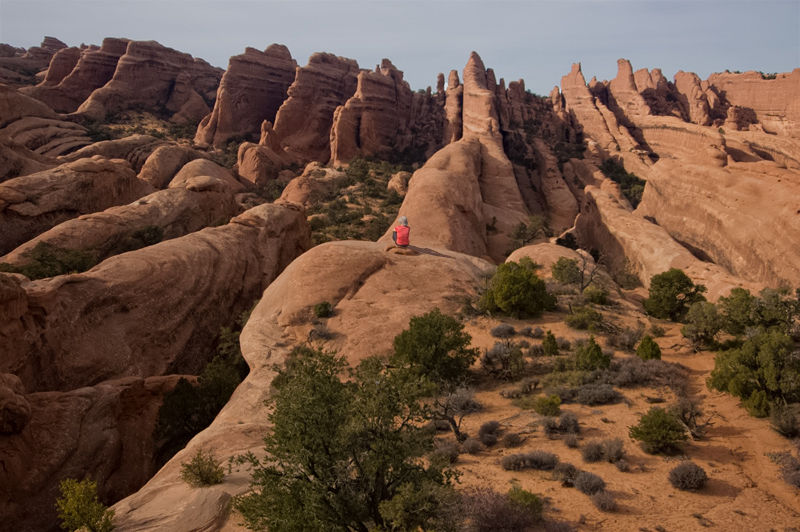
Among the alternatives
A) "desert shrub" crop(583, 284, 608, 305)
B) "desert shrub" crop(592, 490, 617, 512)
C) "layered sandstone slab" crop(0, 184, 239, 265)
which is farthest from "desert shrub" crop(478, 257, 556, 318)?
"layered sandstone slab" crop(0, 184, 239, 265)

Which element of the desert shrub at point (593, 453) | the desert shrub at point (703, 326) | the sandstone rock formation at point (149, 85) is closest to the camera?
the desert shrub at point (593, 453)

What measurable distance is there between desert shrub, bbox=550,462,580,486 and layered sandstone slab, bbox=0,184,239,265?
26.1 meters

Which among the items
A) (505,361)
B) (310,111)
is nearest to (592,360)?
(505,361)

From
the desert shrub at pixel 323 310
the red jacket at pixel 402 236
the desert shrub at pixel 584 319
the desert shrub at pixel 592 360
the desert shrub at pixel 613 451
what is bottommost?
the desert shrub at pixel 613 451

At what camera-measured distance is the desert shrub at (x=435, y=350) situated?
16797 millimetres

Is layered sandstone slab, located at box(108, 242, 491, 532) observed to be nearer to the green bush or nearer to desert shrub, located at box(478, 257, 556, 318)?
the green bush

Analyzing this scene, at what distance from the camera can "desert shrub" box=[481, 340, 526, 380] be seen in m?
17.8

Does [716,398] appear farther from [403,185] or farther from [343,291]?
[403,185]

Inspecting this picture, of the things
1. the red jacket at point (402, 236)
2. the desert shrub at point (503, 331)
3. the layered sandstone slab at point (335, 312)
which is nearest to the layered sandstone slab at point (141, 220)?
the layered sandstone slab at point (335, 312)

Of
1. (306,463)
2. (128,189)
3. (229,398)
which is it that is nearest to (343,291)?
(229,398)

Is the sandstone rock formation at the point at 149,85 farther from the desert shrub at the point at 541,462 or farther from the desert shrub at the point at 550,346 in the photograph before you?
the desert shrub at the point at 541,462

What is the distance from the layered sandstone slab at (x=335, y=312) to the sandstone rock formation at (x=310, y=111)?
1766 inches

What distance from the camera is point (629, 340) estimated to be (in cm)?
1955

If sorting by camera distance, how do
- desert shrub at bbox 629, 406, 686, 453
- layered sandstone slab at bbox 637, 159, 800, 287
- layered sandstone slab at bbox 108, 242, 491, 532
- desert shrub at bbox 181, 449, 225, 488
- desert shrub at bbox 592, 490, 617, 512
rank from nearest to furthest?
1. desert shrub at bbox 592, 490, 617, 512
2. desert shrub at bbox 181, 449, 225, 488
3. desert shrub at bbox 629, 406, 686, 453
4. layered sandstone slab at bbox 108, 242, 491, 532
5. layered sandstone slab at bbox 637, 159, 800, 287
